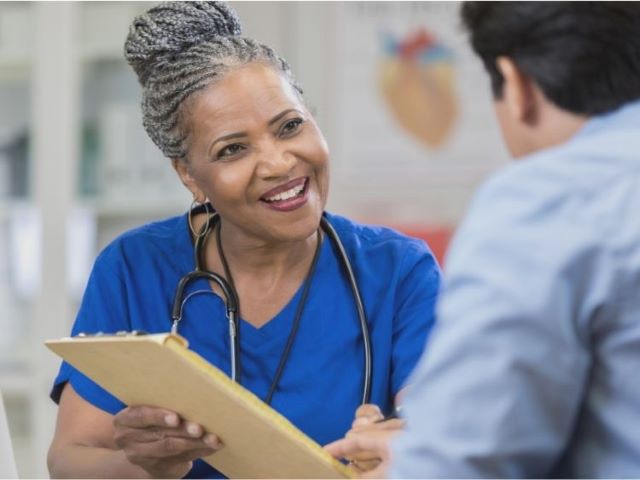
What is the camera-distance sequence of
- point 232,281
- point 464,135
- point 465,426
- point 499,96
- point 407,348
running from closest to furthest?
point 465,426 → point 499,96 → point 407,348 → point 232,281 → point 464,135

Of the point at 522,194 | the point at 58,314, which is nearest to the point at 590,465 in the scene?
the point at 522,194

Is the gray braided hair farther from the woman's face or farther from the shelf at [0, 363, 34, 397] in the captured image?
the shelf at [0, 363, 34, 397]

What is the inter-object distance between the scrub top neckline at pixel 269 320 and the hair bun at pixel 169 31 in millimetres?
274

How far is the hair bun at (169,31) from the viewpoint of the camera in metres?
1.66

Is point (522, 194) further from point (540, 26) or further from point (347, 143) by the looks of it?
point (347, 143)

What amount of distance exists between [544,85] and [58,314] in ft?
9.72

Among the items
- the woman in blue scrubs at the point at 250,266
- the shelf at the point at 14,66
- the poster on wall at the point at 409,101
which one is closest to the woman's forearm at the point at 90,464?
the woman in blue scrubs at the point at 250,266

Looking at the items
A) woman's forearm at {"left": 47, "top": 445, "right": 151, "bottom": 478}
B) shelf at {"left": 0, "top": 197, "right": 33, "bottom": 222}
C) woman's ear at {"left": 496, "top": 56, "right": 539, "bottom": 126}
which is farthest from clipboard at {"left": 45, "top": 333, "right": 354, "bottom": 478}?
shelf at {"left": 0, "top": 197, "right": 33, "bottom": 222}

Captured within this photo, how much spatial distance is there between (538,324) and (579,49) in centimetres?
23

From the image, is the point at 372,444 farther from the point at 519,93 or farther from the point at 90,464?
the point at 90,464

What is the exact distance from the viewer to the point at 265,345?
1.64m

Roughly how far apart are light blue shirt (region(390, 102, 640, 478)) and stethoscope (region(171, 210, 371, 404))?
0.70m

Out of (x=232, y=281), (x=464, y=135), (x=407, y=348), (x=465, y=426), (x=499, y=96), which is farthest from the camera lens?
(x=464, y=135)

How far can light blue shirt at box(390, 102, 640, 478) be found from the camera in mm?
840
